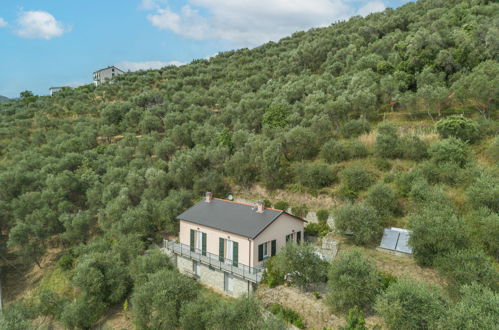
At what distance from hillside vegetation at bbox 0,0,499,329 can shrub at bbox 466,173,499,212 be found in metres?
0.08

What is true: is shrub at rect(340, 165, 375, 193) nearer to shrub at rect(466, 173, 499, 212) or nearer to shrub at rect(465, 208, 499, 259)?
shrub at rect(466, 173, 499, 212)

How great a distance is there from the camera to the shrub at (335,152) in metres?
30.7

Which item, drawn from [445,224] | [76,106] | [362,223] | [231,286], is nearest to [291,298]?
[231,286]

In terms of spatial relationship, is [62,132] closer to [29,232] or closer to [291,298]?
[29,232]

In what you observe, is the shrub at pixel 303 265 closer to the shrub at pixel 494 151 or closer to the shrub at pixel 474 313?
the shrub at pixel 474 313

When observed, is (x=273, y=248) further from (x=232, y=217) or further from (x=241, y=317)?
(x=241, y=317)

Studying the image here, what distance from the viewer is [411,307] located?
1351 cm

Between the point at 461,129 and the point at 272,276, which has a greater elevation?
the point at 461,129

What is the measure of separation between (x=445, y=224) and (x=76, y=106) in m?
76.7

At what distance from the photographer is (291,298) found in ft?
62.5

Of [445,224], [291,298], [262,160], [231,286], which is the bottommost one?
[231,286]

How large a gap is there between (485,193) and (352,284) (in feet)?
36.7

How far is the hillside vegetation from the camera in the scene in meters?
17.1

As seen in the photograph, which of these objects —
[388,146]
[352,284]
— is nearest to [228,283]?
[352,284]
